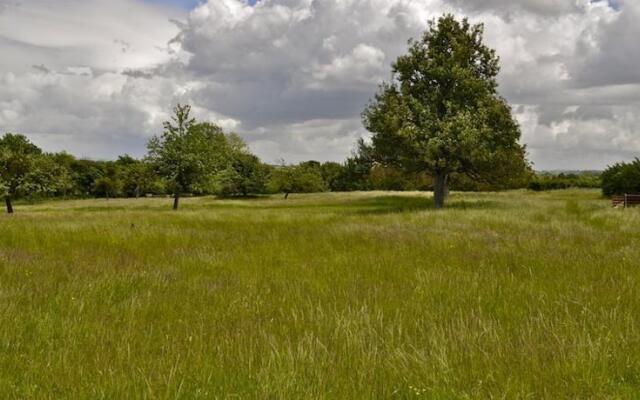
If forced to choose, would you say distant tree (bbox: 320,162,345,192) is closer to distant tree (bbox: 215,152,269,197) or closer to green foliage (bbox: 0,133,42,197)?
distant tree (bbox: 215,152,269,197)

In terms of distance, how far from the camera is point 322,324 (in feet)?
17.0

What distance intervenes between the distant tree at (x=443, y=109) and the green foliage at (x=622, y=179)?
16692mm

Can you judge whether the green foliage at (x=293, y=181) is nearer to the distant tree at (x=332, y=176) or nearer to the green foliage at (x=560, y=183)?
the distant tree at (x=332, y=176)

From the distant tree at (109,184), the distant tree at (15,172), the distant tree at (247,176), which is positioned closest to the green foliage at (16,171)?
the distant tree at (15,172)

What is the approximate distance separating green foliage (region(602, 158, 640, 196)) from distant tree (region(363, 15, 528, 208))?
16.7 m

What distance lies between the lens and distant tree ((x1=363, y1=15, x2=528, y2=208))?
33188mm

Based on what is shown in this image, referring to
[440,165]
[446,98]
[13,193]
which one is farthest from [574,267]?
[13,193]

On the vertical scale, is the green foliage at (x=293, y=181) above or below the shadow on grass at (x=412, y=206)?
above

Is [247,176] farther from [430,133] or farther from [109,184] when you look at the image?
[430,133]

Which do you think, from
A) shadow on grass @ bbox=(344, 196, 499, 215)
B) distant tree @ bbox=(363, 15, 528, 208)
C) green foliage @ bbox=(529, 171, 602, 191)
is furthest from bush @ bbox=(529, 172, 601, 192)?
distant tree @ bbox=(363, 15, 528, 208)

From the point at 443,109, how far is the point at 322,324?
34.1m

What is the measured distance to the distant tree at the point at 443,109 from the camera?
33.2 metres

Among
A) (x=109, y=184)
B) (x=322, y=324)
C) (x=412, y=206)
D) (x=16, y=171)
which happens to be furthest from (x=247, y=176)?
(x=322, y=324)

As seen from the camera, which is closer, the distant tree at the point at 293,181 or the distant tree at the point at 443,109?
the distant tree at the point at 443,109
